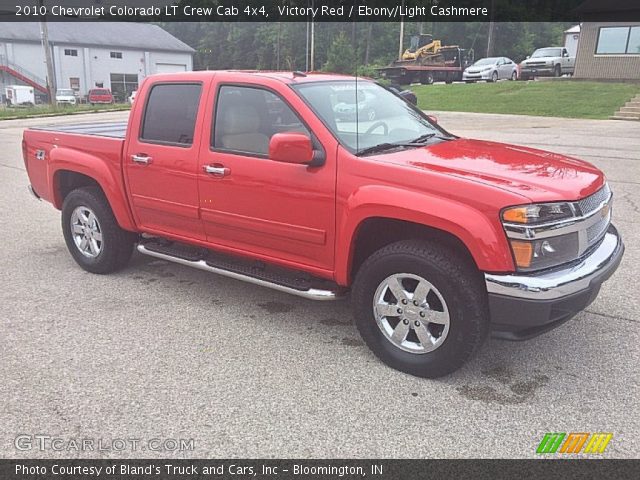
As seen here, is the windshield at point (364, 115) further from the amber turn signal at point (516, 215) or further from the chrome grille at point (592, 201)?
the chrome grille at point (592, 201)

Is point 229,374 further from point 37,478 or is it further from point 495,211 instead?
point 495,211

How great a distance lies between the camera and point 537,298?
3.09m

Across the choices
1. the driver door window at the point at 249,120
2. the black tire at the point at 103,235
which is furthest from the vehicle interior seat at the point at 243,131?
the black tire at the point at 103,235

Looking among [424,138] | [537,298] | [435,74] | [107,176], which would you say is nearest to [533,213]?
[537,298]

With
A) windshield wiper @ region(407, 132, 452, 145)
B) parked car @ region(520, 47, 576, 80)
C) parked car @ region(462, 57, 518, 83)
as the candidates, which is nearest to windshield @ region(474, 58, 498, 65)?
parked car @ region(462, 57, 518, 83)

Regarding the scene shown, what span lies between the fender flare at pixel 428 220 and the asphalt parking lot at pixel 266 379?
0.77 m

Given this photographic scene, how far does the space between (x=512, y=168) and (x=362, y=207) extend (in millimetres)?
943

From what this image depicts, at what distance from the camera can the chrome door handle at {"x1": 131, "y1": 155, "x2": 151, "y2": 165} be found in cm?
471

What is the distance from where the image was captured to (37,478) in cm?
270

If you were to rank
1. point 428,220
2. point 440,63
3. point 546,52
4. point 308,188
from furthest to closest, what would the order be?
1. point 440,63
2. point 546,52
3. point 308,188
4. point 428,220

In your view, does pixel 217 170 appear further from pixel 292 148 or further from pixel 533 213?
pixel 533 213

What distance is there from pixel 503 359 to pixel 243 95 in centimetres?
260

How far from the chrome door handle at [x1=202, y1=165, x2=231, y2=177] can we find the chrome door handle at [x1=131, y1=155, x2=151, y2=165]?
66 cm

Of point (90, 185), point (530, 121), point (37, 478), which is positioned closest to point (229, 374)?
point (37, 478)
